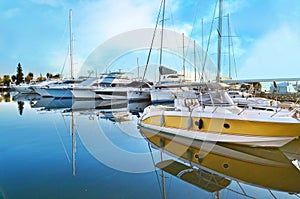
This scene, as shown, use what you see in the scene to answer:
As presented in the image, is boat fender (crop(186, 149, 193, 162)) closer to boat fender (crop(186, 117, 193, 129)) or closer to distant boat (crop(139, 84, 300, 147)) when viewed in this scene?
distant boat (crop(139, 84, 300, 147))

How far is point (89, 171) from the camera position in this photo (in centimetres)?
515

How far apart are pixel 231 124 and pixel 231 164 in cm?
157

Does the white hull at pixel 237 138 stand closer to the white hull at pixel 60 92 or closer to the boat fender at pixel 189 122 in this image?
the boat fender at pixel 189 122

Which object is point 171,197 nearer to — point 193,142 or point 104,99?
point 193,142

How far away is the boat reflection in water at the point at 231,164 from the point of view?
461cm

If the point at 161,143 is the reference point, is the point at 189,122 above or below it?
above

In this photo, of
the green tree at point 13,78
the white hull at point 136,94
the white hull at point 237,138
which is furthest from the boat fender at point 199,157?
the green tree at point 13,78

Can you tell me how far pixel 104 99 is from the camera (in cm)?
2777

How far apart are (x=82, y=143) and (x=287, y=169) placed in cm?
600

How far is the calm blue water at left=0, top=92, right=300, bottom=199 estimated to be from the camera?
13.5ft

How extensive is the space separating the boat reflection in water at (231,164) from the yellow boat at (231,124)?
28cm

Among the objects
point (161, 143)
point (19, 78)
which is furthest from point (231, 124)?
point (19, 78)

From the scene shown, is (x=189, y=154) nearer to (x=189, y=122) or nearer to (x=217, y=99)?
(x=189, y=122)

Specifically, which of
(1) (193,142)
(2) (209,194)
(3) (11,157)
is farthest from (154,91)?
(2) (209,194)
